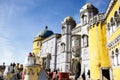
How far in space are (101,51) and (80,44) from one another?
13.8 m

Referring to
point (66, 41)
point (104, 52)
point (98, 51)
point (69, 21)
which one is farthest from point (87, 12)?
point (104, 52)

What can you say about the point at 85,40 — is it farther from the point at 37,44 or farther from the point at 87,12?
the point at 37,44

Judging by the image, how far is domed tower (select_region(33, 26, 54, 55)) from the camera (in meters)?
56.8

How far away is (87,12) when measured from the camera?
3200 cm

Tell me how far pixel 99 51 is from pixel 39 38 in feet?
128

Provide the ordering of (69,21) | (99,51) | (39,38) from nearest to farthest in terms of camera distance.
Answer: (99,51), (69,21), (39,38)

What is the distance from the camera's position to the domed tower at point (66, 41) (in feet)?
122

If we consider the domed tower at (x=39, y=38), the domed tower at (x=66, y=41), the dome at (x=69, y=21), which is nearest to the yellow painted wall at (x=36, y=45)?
the domed tower at (x=39, y=38)

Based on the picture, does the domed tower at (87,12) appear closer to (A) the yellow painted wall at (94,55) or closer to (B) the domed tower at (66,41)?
(B) the domed tower at (66,41)

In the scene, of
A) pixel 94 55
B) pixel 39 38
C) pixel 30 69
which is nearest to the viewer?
pixel 30 69

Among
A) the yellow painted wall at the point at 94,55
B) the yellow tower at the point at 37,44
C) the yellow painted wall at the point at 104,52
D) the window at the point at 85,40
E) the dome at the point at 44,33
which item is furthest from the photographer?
the dome at the point at 44,33

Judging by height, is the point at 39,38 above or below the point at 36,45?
above

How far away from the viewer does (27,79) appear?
11297mm

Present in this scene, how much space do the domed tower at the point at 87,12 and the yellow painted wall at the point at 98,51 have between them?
1001cm
